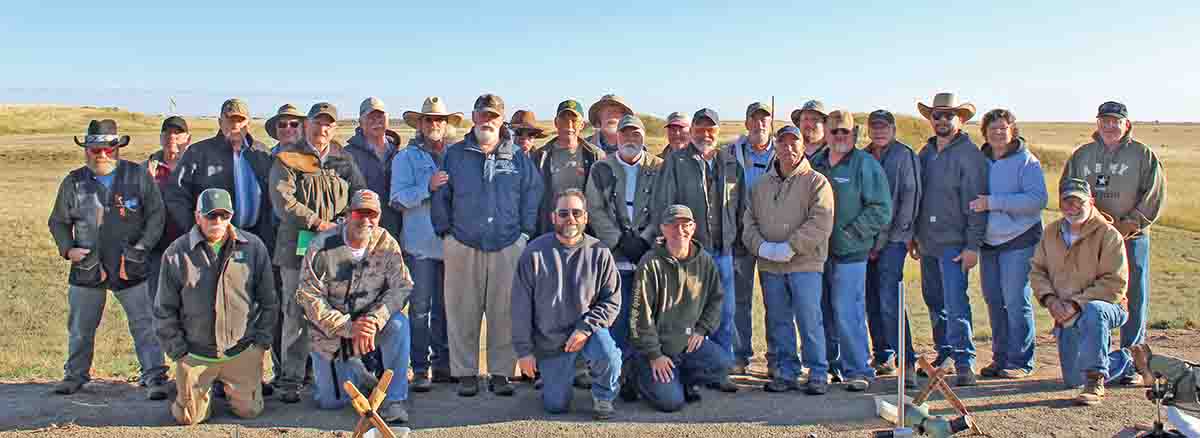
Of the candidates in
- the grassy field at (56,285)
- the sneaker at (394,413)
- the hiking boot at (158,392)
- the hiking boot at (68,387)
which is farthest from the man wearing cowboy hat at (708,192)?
the hiking boot at (68,387)

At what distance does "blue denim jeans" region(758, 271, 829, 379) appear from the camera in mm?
7379

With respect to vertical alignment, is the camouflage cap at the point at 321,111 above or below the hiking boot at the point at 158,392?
above

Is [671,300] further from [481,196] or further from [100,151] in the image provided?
[100,151]

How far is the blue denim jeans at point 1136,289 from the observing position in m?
7.77

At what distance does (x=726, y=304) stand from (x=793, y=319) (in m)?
0.56

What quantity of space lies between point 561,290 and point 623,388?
37.4 inches

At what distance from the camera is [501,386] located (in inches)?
291

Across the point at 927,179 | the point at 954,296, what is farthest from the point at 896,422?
the point at 927,179

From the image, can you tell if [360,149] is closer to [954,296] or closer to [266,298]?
[266,298]

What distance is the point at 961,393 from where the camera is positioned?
A: 24.3 ft

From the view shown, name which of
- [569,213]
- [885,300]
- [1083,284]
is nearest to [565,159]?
[569,213]

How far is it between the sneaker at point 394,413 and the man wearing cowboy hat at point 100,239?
204 cm

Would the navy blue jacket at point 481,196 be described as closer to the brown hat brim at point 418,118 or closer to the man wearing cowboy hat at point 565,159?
the man wearing cowboy hat at point 565,159

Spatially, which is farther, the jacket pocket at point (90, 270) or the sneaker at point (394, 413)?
the jacket pocket at point (90, 270)
